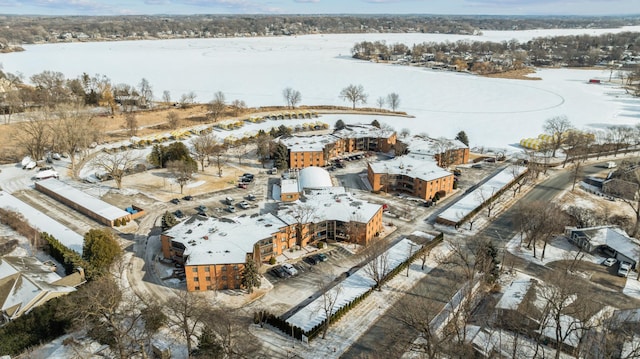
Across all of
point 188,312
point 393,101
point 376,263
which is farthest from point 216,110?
point 188,312

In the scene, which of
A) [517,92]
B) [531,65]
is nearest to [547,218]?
[517,92]

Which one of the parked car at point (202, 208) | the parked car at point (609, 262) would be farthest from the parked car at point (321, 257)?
the parked car at point (609, 262)

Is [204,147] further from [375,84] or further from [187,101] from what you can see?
[375,84]

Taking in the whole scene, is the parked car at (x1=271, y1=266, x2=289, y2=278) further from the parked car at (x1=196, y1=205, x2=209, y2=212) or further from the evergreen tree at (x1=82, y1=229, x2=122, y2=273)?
the parked car at (x1=196, y1=205, x2=209, y2=212)

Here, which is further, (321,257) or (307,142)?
(307,142)

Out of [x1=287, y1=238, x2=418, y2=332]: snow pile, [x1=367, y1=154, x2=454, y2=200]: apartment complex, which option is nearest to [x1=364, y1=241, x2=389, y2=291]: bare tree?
[x1=287, y1=238, x2=418, y2=332]: snow pile

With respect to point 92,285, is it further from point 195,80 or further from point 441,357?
point 195,80

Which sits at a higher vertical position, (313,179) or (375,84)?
(375,84)
